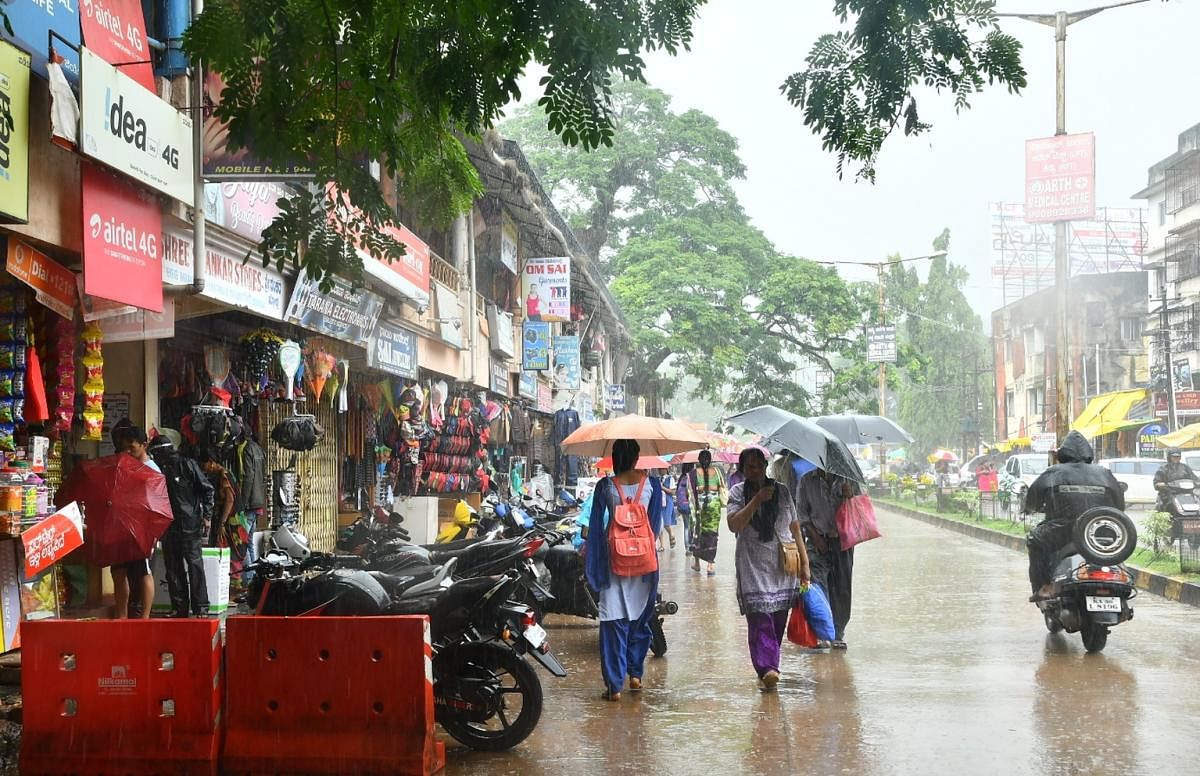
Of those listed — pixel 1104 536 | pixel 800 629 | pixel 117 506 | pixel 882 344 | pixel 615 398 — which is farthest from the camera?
pixel 882 344

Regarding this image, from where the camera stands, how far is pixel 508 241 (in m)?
21.1

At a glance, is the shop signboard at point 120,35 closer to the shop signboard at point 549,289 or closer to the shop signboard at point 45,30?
the shop signboard at point 45,30

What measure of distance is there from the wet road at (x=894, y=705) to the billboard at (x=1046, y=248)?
54381 millimetres

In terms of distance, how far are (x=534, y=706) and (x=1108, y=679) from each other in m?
4.21

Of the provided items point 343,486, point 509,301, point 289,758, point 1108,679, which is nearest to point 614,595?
point 289,758

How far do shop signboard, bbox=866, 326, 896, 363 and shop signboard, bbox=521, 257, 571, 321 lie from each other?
17.8m

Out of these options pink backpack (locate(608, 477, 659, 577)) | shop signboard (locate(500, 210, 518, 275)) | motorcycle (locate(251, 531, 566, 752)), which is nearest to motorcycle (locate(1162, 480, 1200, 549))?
pink backpack (locate(608, 477, 659, 577))

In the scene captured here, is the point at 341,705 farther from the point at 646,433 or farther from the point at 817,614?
the point at 646,433

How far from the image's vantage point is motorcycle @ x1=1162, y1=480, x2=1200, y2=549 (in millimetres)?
15191

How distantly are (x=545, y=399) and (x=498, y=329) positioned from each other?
6.10 meters

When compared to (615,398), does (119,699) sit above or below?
below

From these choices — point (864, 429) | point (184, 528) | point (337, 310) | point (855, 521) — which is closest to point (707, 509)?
point (864, 429)

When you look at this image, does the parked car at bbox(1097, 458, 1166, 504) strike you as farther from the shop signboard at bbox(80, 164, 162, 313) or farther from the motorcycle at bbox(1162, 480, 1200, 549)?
the shop signboard at bbox(80, 164, 162, 313)

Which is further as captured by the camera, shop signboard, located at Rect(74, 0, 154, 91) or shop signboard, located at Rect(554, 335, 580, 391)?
shop signboard, located at Rect(554, 335, 580, 391)
